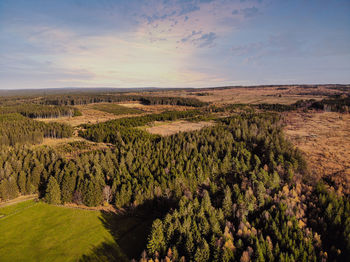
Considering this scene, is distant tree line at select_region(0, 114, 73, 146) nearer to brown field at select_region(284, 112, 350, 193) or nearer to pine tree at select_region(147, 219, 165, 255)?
pine tree at select_region(147, 219, 165, 255)

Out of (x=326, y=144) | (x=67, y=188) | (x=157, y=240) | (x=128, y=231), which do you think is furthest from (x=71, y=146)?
(x=326, y=144)

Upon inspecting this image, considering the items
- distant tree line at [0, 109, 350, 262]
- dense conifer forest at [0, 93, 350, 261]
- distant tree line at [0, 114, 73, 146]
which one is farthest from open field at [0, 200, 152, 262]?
distant tree line at [0, 114, 73, 146]

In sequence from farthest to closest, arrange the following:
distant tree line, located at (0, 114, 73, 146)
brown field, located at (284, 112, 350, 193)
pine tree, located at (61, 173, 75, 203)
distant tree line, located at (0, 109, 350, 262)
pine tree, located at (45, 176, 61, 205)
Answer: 1. distant tree line, located at (0, 114, 73, 146)
2. brown field, located at (284, 112, 350, 193)
3. pine tree, located at (61, 173, 75, 203)
4. pine tree, located at (45, 176, 61, 205)
5. distant tree line, located at (0, 109, 350, 262)

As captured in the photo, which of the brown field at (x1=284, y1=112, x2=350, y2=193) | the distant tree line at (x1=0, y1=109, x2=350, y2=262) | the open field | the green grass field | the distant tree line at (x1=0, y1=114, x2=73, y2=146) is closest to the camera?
the distant tree line at (x1=0, y1=109, x2=350, y2=262)

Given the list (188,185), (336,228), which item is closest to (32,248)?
(188,185)

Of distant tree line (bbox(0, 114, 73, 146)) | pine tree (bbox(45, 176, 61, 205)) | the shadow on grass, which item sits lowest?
the shadow on grass

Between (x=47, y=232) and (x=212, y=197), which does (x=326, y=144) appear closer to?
(x=212, y=197)
